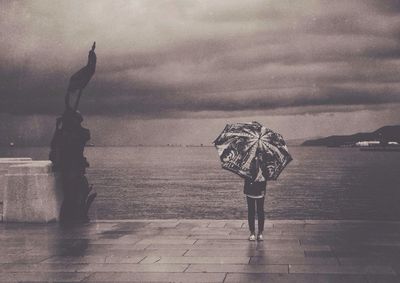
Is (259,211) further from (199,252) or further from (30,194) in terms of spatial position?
(30,194)

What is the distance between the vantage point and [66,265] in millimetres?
7387

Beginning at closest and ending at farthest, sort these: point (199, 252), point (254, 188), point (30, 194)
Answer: point (199, 252) → point (254, 188) → point (30, 194)

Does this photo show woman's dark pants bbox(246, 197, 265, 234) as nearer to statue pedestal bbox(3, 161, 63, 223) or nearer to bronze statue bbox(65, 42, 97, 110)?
statue pedestal bbox(3, 161, 63, 223)

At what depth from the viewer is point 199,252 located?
27.0 ft

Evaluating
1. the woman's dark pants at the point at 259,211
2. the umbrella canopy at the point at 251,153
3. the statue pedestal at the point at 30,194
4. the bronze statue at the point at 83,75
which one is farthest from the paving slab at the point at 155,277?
the bronze statue at the point at 83,75

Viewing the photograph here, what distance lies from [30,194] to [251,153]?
4835mm

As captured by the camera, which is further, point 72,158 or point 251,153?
point 72,158

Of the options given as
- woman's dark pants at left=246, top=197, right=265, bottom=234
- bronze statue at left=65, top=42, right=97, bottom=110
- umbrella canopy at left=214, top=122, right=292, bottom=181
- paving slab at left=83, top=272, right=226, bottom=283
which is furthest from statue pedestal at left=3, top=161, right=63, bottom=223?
paving slab at left=83, top=272, right=226, bottom=283

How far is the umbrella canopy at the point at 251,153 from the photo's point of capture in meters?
8.86

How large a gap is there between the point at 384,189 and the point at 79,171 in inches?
2263

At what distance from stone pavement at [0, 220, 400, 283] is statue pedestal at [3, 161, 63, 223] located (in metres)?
0.37

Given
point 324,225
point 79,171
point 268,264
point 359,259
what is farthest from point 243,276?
point 79,171

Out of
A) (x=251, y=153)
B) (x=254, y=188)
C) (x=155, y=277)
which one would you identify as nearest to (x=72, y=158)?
(x=254, y=188)

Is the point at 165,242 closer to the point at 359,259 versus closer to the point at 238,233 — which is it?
the point at 238,233
